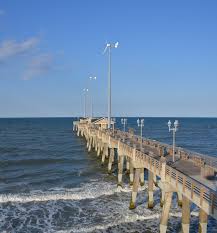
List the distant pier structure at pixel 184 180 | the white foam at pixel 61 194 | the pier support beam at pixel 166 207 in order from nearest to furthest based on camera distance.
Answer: the distant pier structure at pixel 184 180
the pier support beam at pixel 166 207
the white foam at pixel 61 194

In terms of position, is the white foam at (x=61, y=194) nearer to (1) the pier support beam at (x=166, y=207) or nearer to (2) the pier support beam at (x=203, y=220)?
(1) the pier support beam at (x=166, y=207)

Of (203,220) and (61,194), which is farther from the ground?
(203,220)

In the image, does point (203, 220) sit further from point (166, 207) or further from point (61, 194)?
point (61, 194)

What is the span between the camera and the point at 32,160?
51.8 meters

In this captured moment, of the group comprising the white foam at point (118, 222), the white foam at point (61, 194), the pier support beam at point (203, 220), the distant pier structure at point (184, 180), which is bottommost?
the white foam at point (118, 222)

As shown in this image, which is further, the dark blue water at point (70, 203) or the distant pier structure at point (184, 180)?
the dark blue water at point (70, 203)

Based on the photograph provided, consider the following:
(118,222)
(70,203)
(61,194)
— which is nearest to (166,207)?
(118,222)

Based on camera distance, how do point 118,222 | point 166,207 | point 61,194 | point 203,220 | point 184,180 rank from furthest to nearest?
1. point 61,194
2. point 118,222
3. point 166,207
4. point 203,220
5. point 184,180

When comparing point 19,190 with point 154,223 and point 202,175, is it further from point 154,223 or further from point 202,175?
point 202,175

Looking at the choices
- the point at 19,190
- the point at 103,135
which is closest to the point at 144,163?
the point at 19,190

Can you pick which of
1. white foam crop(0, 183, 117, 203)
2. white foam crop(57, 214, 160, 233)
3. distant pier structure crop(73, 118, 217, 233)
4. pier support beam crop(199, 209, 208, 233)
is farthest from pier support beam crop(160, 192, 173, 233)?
white foam crop(0, 183, 117, 203)

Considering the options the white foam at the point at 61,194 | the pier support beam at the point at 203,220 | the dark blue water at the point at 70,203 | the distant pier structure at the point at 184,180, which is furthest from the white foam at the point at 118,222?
the pier support beam at the point at 203,220

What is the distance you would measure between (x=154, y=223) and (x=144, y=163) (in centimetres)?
362

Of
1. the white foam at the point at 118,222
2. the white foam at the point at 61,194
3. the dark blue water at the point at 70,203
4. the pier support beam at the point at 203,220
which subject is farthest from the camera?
the white foam at the point at 61,194
